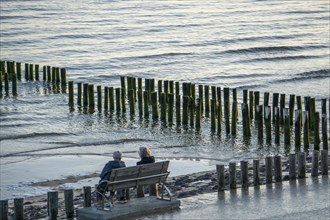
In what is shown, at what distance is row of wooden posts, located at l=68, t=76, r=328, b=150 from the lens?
30.9 m

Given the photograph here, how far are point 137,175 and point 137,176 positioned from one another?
3 cm

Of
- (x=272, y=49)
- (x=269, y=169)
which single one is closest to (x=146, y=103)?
(x=269, y=169)

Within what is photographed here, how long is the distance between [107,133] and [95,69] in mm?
24561

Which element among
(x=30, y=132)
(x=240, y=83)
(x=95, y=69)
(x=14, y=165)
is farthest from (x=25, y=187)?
(x=95, y=69)

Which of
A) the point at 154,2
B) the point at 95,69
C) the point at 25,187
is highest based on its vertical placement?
the point at 154,2

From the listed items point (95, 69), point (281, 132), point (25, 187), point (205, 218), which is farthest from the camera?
point (95, 69)

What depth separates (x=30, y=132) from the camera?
37.1 m

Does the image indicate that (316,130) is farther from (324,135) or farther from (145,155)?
(145,155)

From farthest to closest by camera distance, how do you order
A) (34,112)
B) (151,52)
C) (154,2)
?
(154,2)
(151,52)
(34,112)

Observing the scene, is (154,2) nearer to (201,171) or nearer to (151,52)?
(151,52)

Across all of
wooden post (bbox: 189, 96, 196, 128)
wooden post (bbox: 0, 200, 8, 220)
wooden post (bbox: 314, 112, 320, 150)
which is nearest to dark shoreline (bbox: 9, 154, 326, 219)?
wooden post (bbox: 0, 200, 8, 220)

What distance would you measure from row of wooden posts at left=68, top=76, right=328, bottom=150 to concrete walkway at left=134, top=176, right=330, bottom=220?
9.05m

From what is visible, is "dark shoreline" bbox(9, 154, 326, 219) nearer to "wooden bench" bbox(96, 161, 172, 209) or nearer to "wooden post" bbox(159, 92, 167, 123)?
"wooden bench" bbox(96, 161, 172, 209)

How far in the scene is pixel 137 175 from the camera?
60.4 feet
